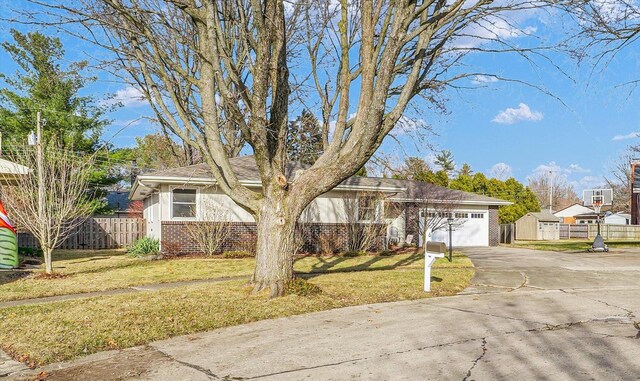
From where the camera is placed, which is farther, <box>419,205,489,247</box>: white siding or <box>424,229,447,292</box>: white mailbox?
<box>419,205,489,247</box>: white siding

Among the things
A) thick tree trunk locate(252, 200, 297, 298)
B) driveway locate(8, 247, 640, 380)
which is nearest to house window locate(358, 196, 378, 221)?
driveway locate(8, 247, 640, 380)

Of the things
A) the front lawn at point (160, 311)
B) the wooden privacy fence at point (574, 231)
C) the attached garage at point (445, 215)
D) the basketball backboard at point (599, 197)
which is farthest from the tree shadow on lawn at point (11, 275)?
the wooden privacy fence at point (574, 231)

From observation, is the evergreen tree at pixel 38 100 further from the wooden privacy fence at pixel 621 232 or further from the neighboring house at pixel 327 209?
the wooden privacy fence at pixel 621 232

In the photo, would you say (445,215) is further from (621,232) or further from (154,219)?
(621,232)

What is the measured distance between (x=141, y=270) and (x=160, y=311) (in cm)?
704

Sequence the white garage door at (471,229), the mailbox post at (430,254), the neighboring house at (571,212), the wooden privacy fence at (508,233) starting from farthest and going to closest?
the neighboring house at (571,212), the wooden privacy fence at (508,233), the white garage door at (471,229), the mailbox post at (430,254)

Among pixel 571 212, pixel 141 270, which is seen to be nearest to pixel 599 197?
pixel 141 270

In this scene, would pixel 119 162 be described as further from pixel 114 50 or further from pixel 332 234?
pixel 114 50

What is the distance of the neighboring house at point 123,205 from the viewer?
136 feet

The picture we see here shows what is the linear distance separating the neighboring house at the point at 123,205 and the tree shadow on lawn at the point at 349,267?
28431 millimetres

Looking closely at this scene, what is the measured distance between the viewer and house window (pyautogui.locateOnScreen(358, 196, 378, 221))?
20.8 metres

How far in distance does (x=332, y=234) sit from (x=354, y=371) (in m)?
15.9

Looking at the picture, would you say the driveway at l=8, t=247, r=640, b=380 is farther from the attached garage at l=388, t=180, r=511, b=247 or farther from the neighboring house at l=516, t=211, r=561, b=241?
the neighboring house at l=516, t=211, r=561, b=241

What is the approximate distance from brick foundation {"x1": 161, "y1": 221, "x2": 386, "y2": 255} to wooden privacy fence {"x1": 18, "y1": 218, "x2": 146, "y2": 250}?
7.81 meters
